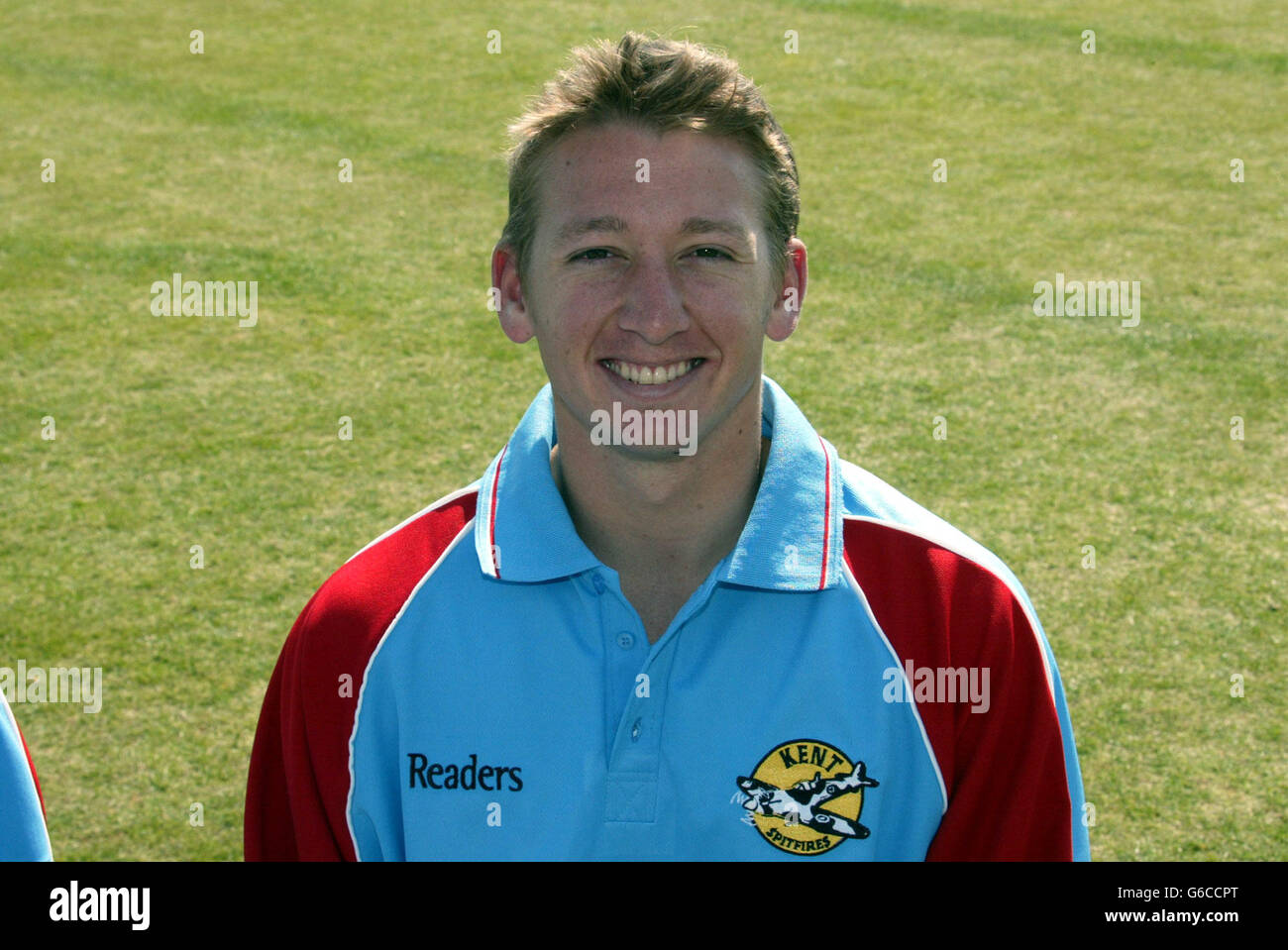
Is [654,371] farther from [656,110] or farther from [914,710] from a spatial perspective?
[914,710]

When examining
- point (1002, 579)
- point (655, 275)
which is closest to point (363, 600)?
point (655, 275)

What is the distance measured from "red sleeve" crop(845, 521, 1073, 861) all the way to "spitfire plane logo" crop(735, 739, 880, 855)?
0.15 metres

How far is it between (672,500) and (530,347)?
4.94 metres

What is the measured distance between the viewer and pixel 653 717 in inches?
86.0

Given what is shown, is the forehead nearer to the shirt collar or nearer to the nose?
the nose

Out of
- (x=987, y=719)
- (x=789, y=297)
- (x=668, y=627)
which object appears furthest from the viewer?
(x=789, y=297)

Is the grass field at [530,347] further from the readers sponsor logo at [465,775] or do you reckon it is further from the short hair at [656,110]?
the short hair at [656,110]

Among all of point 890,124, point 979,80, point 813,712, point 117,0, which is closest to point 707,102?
point 813,712

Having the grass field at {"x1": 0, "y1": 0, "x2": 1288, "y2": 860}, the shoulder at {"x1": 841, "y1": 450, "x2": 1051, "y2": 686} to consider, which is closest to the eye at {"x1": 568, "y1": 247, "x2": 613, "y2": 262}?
the shoulder at {"x1": 841, "y1": 450, "x2": 1051, "y2": 686}

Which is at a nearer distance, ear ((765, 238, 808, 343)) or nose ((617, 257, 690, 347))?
nose ((617, 257, 690, 347))

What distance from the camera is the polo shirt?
218 cm

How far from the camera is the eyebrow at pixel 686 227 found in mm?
2230

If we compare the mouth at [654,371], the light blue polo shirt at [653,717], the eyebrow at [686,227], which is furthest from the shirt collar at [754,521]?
the eyebrow at [686,227]
